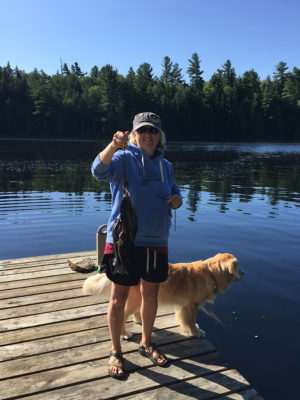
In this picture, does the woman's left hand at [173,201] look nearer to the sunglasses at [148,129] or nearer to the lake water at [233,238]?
the sunglasses at [148,129]

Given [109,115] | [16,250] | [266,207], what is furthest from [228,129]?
[16,250]

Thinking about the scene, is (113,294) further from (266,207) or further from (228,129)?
(228,129)

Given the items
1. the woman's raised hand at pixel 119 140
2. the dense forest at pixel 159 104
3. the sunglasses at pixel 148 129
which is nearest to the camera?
the woman's raised hand at pixel 119 140

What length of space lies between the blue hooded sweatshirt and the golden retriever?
80cm

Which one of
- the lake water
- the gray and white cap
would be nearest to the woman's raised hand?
the gray and white cap

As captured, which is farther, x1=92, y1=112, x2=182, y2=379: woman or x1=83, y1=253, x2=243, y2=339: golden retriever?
x1=83, y1=253, x2=243, y2=339: golden retriever

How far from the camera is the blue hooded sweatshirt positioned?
2.87m

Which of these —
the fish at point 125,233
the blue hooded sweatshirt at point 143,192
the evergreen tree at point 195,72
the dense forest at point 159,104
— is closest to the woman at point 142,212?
the blue hooded sweatshirt at point 143,192

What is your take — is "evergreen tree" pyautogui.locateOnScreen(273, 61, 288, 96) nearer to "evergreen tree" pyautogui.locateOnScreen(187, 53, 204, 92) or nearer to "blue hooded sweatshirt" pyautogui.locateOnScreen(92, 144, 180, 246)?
"evergreen tree" pyautogui.locateOnScreen(187, 53, 204, 92)

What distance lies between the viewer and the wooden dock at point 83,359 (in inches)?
109

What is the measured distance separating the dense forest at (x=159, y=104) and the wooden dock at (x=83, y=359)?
272 ft

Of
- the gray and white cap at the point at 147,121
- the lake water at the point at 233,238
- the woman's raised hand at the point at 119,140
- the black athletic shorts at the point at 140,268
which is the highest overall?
the gray and white cap at the point at 147,121

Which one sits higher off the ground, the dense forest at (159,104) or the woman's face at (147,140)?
the dense forest at (159,104)

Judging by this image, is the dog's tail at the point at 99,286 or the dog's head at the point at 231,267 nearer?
the dog's tail at the point at 99,286
